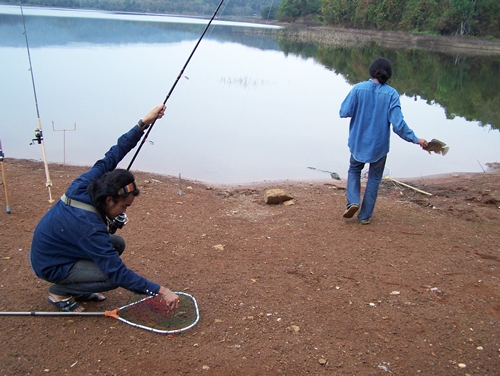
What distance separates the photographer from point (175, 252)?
14.9ft

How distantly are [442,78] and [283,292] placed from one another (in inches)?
A: 848

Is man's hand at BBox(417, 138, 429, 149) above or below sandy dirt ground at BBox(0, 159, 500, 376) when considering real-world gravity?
above

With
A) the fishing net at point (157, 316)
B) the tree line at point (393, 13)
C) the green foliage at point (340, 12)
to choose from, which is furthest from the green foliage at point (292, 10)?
the fishing net at point (157, 316)

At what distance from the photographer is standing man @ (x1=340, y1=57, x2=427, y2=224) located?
5.06 metres

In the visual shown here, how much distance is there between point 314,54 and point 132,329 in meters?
28.3

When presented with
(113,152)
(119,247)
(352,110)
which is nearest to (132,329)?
(119,247)

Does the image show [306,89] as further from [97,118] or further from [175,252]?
[175,252]

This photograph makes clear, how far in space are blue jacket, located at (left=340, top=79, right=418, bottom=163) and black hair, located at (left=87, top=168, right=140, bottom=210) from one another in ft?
9.67

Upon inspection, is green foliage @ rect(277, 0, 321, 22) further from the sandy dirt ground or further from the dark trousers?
the dark trousers

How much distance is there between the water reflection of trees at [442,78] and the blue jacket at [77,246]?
13623mm

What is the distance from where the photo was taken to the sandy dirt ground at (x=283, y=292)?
10.0 feet

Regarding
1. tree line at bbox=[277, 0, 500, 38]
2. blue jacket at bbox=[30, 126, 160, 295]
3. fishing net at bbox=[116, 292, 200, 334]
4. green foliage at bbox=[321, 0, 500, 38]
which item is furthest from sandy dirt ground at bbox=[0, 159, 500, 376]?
green foliage at bbox=[321, 0, 500, 38]

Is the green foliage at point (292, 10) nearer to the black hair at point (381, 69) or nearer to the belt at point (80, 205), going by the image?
the black hair at point (381, 69)

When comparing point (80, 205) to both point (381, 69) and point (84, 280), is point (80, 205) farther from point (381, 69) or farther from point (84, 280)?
point (381, 69)
